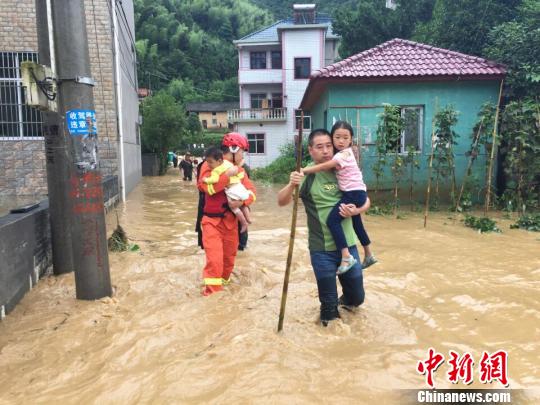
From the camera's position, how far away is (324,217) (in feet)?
12.0

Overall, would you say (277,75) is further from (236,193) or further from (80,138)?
(80,138)

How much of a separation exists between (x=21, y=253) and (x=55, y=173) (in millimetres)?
1018

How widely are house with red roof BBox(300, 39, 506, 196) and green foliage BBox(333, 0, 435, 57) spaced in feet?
56.3

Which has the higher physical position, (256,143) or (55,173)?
(256,143)

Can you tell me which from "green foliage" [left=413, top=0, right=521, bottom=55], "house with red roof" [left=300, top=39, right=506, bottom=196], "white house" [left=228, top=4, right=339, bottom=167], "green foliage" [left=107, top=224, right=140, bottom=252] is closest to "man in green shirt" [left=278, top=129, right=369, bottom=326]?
"green foliage" [left=107, top=224, right=140, bottom=252]

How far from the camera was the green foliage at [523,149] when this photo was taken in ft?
32.7

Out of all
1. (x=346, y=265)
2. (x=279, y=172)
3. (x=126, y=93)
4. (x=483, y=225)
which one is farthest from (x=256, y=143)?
(x=346, y=265)

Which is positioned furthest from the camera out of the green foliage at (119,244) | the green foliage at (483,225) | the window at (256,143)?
the window at (256,143)

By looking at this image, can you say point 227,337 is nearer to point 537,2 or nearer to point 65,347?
point 65,347

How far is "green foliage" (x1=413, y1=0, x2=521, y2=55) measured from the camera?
15.1 metres

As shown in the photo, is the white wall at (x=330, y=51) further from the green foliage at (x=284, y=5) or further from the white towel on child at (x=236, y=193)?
the white towel on child at (x=236, y=193)

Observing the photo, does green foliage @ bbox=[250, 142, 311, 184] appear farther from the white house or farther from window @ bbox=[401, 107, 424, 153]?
window @ bbox=[401, 107, 424, 153]

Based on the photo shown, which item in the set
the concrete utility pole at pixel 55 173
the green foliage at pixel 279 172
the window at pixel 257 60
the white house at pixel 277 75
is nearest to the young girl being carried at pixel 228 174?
the concrete utility pole at pixel 55 173

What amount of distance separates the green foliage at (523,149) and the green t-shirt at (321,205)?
7877 millimetres
